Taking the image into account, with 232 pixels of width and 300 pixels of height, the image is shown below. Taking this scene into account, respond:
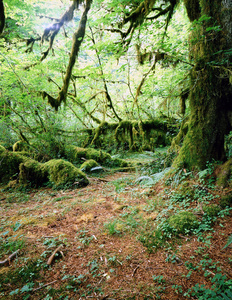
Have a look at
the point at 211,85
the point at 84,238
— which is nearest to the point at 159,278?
the point at 84,238

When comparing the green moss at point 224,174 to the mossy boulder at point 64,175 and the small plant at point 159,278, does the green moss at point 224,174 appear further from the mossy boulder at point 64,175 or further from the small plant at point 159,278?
the mossy boulder at point 64,175

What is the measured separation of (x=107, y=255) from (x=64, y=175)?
3850 millimetres

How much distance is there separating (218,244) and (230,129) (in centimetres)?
243

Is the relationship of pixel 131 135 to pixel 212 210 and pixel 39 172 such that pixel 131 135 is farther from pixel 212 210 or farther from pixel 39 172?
pixel 212 210

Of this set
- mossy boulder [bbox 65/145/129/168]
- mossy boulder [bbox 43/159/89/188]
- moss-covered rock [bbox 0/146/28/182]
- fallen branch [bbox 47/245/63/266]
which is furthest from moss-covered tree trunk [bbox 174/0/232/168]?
moss-covered rock [bbox 0/146/28/182]

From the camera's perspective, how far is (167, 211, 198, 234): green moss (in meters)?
2.51

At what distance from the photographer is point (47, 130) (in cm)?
776

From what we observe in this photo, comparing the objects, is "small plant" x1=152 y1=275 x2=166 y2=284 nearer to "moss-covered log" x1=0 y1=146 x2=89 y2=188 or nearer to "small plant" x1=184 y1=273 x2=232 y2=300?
"small plant" x1=184 y1=273 x2=232 y2=300

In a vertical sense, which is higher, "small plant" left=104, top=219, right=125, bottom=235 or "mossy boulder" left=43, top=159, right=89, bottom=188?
"mossy boulder" left=43, top=159, right=89, bottom=188

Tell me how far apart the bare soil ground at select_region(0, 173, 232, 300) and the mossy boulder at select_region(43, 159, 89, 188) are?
1714 mm

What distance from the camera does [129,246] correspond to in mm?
2461

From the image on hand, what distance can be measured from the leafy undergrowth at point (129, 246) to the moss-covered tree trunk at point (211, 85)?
65 centimetres

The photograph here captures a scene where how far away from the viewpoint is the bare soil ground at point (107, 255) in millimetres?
1765

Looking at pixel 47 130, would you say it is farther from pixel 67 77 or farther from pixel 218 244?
pixel 218 244
